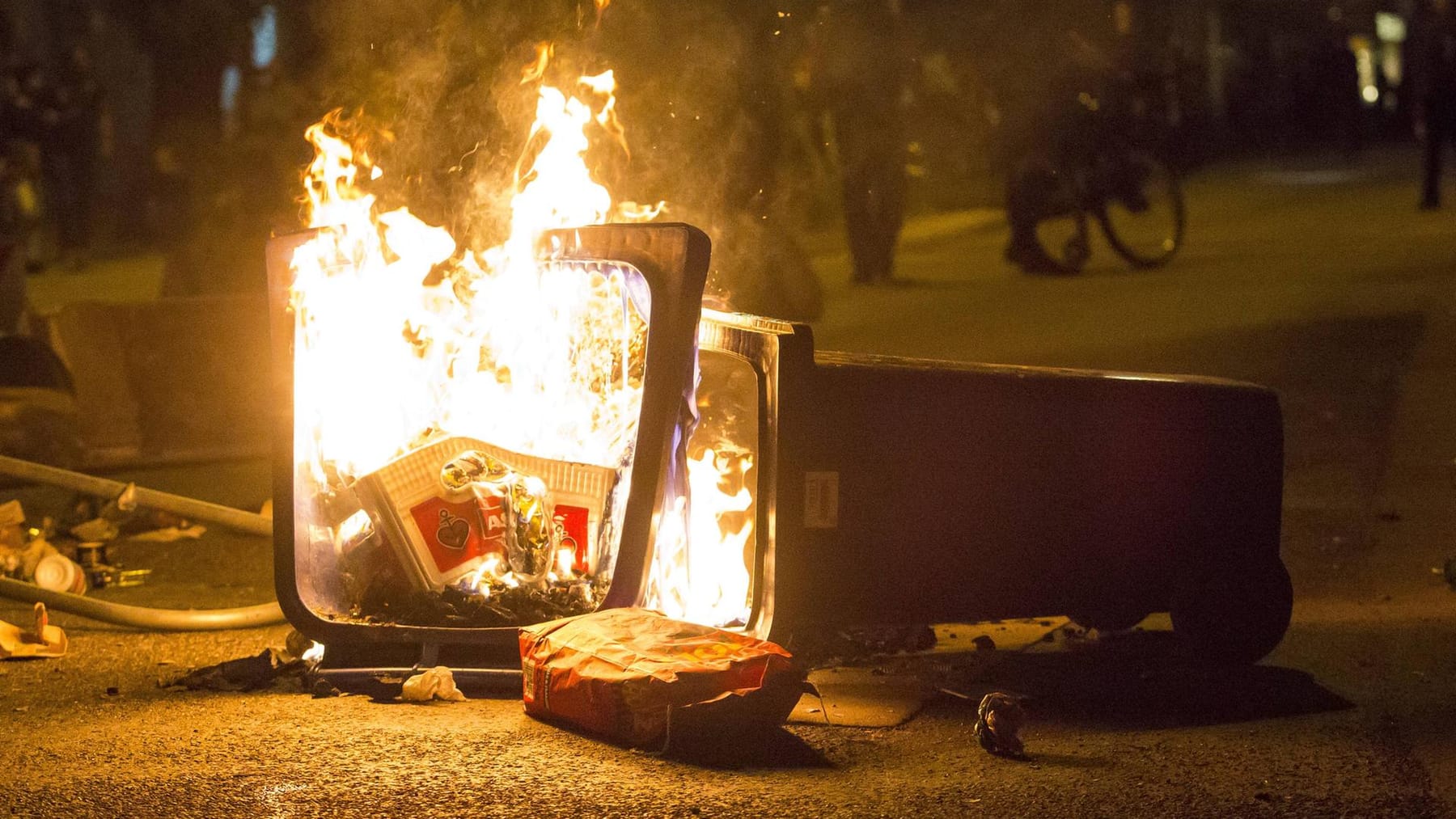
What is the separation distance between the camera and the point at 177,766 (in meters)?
4.34

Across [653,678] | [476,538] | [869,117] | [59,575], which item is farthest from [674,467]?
[869,117]

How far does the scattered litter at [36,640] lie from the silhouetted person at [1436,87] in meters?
18.2

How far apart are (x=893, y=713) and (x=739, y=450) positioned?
83 cm

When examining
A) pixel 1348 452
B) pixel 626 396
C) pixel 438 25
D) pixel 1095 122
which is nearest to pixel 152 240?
pixel 1095 122

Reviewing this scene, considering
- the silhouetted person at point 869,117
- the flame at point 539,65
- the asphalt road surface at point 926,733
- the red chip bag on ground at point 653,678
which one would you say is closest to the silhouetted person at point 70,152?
the silhouetted person at point 869,117

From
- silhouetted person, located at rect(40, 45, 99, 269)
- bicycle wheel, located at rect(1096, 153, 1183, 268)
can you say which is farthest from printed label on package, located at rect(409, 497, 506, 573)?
silhouetted person, located at rect(40, 45, 99, 269)

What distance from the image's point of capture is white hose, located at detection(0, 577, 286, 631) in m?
5.66

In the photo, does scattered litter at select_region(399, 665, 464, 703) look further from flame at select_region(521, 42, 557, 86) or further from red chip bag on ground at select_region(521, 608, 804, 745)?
flame at select_region(521, 42, 557, 86)

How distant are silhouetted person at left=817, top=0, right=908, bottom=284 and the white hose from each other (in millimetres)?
9029

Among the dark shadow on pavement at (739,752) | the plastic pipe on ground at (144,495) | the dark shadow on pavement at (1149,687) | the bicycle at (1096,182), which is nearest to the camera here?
the dark shadow on pavement at (739,752)

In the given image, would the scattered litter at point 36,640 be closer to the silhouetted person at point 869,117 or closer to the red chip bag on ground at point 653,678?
the red chip bag on ground at point 653,678

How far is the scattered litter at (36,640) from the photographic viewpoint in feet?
18.1

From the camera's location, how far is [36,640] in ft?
Answer: 18.5

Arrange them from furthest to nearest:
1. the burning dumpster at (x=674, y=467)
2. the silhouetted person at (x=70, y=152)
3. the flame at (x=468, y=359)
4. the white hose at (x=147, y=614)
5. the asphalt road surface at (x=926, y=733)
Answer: the silhouetted person at (x=70, y=152) < the white hose at (x=147, y=614) < the flame at (x=468, y=359) < the burning dumpster at (x=674, y=467) < the asphalt road surface at (x=926, y=733)
